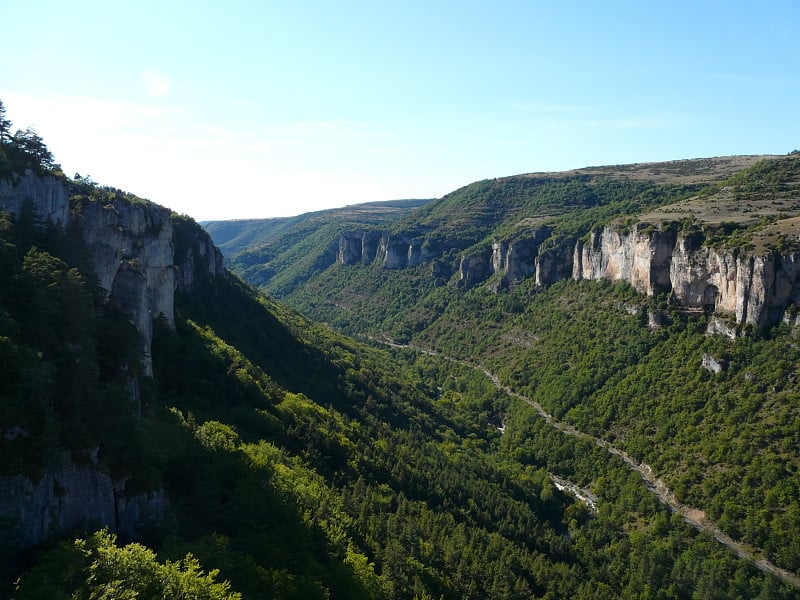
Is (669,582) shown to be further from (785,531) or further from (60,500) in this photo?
(60,500)

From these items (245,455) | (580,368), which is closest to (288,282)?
(580,368)

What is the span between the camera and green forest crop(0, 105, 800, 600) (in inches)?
739

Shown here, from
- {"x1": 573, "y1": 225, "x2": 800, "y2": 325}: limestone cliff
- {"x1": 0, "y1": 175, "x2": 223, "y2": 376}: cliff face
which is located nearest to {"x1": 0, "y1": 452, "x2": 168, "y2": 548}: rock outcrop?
{"x1": 0, "y1": 175, "x2": 223, "y2": 376}: cliff face

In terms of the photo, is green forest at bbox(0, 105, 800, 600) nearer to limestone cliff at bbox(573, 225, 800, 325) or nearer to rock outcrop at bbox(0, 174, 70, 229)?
rock outcrop at bbox(0, 174, 70, 229)

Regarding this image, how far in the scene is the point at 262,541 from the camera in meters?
24.3

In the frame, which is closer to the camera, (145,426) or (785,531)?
(145,426)

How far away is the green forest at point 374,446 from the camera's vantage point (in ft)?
61.6

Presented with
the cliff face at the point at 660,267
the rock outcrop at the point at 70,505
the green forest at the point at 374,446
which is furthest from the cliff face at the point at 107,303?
the cliff face at the point at 660,267

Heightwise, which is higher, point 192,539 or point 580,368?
point 192,539

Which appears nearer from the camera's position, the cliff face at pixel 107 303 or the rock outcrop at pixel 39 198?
the cliff face at pixel 107 303

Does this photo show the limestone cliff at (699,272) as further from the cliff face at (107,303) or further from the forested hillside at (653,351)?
the cliff face at (107,303)

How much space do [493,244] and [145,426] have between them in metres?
126

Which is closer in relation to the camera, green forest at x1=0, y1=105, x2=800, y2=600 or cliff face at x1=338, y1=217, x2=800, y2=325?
green forest at x1=0, y1=105, x2=800, y2=600

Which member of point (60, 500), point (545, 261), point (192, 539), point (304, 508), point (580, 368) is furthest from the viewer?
point (545, 261)
